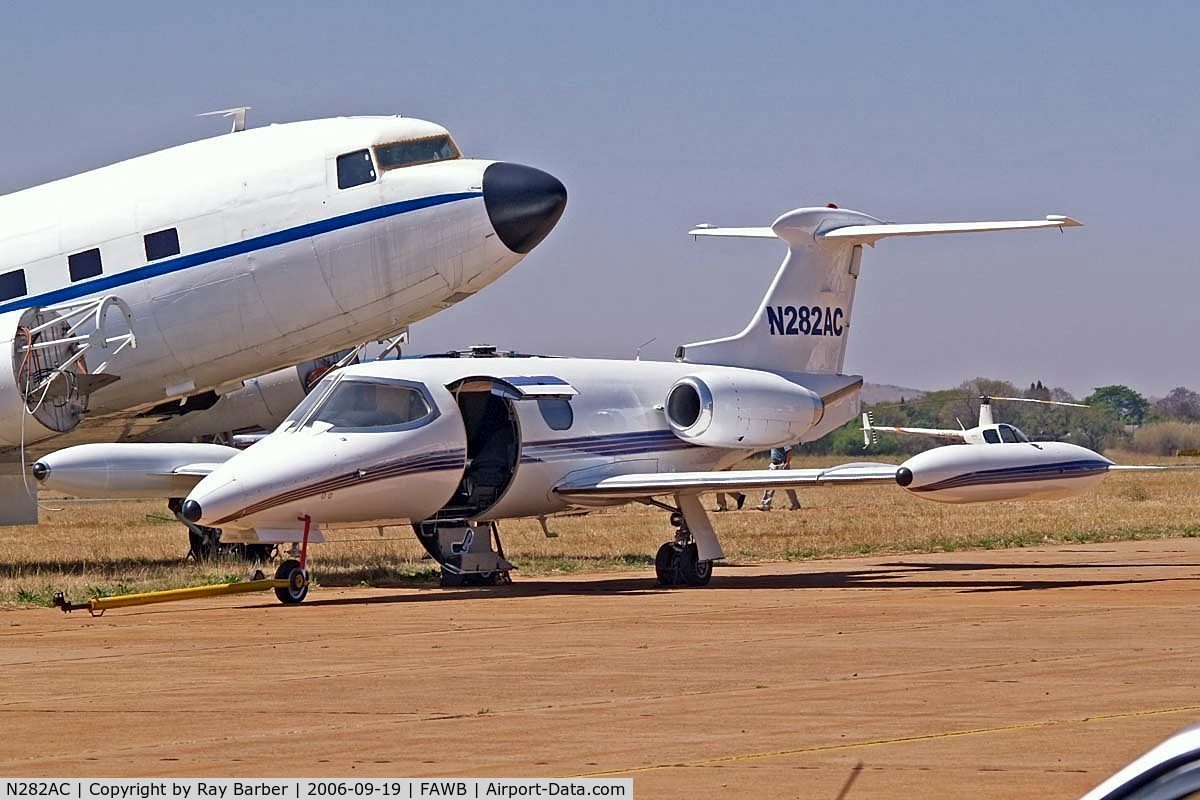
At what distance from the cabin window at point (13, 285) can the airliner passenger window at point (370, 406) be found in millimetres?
5098

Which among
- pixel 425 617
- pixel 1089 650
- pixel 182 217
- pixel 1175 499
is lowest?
pixel 1175 499

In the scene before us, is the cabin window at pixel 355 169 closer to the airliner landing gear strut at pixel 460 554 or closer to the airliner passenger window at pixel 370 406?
Answer: the airliner passenger window at pixel 370 406

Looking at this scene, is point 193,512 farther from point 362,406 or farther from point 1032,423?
point 1032,423

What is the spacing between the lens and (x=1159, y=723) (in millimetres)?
9016

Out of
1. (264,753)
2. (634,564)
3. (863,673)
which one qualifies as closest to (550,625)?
(863,673)

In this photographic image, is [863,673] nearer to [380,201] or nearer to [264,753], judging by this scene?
[264,753]

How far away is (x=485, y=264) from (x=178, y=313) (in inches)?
145

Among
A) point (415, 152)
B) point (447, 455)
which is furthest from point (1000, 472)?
point (415, 152)

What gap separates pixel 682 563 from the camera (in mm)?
A: 20797

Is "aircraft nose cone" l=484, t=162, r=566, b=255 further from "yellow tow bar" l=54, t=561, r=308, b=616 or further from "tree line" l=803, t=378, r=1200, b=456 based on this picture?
"tree line" l=803, t=378, r=1200, b=456

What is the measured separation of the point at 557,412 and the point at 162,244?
5.06 meters

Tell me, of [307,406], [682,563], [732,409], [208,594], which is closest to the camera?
[208,594]

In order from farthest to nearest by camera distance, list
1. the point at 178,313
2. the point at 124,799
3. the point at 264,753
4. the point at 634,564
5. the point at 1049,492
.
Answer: the point at 634,564
the point at 178,313
the point at 1049,492
the point at 264,753
the point at 124,799

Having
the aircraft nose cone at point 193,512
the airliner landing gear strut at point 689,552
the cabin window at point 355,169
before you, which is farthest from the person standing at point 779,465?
the aircraft nose cone at point 193,512
